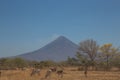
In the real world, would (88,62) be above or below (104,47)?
below

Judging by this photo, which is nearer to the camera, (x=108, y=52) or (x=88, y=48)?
(x=88, y=48)

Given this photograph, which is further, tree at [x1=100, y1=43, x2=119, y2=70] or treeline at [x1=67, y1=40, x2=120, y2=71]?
tree at [x1=100, y1=43, x2=119, y2=70]

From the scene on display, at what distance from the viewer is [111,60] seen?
232 ft

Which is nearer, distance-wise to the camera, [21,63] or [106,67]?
[106,67]

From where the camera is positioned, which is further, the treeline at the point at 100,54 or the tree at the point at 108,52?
the tree at the point at 108,52

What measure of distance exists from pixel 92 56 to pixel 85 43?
7.73 metres

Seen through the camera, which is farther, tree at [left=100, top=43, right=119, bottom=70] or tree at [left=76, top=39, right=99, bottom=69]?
tree at [left=100, top=43, right=119, bottom=70]

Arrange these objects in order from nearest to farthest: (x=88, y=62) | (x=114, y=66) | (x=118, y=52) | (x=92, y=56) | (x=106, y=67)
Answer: (x=88, y=62), (x=92, y=56), (x=106, y=67), (x=114, y=66), (x=118, y=52)

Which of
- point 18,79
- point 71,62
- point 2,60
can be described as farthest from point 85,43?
point 18,79

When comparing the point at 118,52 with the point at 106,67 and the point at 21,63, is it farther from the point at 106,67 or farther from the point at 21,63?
the point at 21,63

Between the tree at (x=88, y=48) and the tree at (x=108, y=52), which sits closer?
the tree at (x=88, y=48)

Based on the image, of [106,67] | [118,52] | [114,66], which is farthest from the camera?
[118,52]

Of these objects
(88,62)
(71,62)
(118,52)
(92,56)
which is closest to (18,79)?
(88,62)

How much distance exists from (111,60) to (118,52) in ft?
16.2
